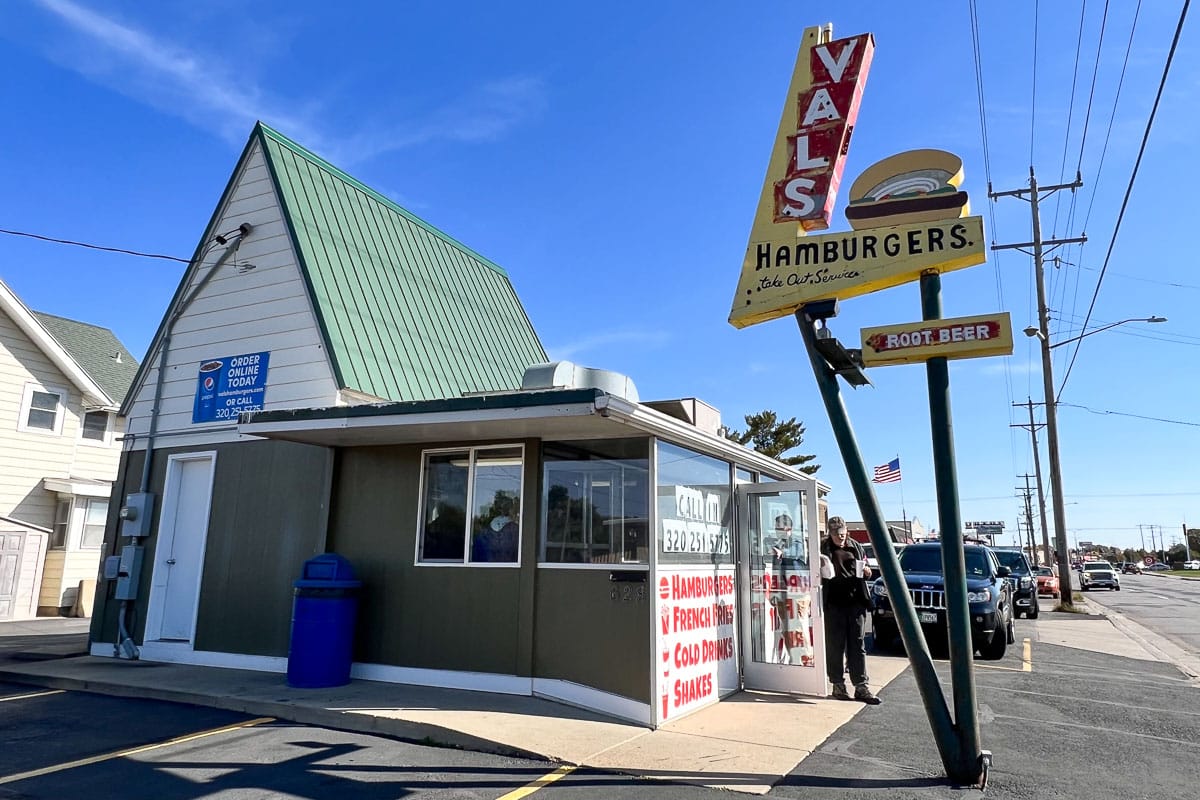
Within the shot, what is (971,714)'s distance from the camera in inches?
220

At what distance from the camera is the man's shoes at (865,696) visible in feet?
27.6

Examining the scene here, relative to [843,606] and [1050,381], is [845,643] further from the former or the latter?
[1050,381]

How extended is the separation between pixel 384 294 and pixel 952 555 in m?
9.40

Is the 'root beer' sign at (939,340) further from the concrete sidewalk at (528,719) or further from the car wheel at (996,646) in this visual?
the car wheel at (996,646)

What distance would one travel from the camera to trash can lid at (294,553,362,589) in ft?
28.5

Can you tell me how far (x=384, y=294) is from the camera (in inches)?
483

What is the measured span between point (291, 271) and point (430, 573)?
516 cm

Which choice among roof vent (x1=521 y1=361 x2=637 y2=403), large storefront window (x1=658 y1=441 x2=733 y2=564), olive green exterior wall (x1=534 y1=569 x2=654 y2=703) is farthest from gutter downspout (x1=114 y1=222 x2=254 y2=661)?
large storefront window (x1=658 y1=441 x2=733 y2=564)

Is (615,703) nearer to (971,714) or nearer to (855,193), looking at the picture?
(971,714)

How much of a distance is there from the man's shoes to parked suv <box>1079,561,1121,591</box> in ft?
138

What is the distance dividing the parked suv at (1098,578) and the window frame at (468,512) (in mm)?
44788

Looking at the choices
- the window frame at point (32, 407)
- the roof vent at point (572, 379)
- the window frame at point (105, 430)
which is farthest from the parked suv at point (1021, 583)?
the window frame at point (32, 407)

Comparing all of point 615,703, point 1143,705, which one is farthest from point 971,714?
point 1143,705

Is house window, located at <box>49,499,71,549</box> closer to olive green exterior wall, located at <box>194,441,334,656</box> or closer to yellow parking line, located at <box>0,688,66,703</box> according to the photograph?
olive green exterior wall, located at <box>194,441,334,656</box>
